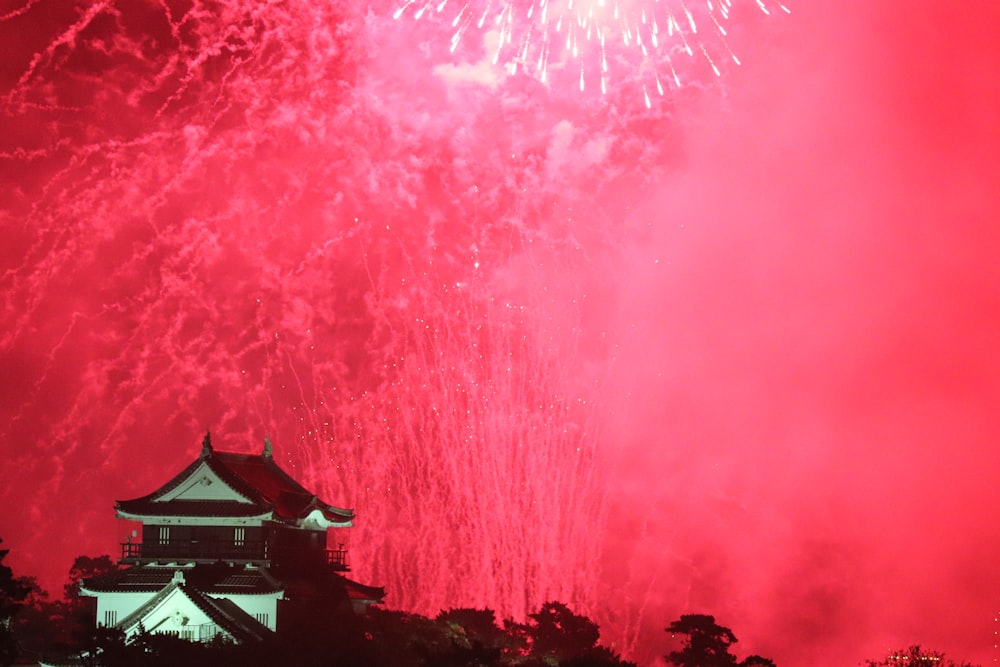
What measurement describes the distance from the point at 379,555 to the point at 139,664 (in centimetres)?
1750

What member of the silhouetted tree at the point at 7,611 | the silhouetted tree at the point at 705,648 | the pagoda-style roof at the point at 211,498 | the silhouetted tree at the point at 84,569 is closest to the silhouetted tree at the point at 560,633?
the silhouetted tree at the point at 705,648

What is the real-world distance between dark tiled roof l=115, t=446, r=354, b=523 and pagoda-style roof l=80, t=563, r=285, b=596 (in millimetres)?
1740

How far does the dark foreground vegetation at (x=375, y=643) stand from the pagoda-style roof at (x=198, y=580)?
50.1 inches

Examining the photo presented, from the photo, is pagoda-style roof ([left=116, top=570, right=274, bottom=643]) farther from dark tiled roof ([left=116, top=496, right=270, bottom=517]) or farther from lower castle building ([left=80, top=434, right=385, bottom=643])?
dark tiled roof ([left=116, top=496, right=270, bottom=517])

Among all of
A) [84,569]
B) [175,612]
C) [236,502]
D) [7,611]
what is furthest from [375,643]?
[84,569]

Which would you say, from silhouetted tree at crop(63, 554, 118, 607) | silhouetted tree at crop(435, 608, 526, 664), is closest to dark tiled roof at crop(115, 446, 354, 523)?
silhouetted tree at crop(435, 608, 526, 664)

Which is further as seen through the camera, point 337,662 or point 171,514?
point 171,514

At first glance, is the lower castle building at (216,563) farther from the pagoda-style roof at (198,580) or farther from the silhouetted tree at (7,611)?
the silhouetted tree at (7,611)

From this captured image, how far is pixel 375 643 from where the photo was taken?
41250 millimetres

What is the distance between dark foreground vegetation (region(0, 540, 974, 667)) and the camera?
1507 inches

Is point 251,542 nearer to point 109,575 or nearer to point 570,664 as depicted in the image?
point 109,575

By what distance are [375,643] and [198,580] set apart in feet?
21.6

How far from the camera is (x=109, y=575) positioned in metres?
45.6

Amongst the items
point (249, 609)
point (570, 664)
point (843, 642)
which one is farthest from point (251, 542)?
point (843, 642)
